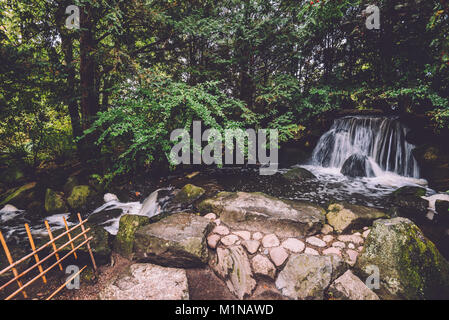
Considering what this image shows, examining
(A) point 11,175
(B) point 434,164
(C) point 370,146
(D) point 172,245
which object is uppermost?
(C) point 370,146

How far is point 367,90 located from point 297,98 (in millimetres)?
2894

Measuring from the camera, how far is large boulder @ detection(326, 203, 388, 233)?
3523 mm

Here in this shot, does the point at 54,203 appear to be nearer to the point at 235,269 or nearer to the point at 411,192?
the point at 235,269

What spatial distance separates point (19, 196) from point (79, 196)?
1836mm

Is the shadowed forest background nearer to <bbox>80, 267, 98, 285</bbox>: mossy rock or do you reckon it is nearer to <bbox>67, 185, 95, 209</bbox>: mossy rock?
<bbox>67, 185, 95, 209</bbox>: mossy rock

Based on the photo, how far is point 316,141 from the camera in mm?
9234

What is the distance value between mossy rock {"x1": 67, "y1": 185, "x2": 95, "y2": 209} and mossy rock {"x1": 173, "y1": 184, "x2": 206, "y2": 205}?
301 centimetres

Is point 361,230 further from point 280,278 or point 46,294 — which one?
point 46,294

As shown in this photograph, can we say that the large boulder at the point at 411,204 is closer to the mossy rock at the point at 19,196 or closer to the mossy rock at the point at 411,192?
the mossy rock at the point at 411,192

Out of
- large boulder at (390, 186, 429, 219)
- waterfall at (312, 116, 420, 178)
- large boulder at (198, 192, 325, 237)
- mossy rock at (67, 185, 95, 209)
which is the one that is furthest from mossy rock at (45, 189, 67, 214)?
waterfall at (312, 116, 420, 178)

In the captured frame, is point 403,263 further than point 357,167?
No

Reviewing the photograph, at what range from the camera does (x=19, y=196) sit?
5512mm

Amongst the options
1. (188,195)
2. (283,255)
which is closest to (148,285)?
(283,255)
